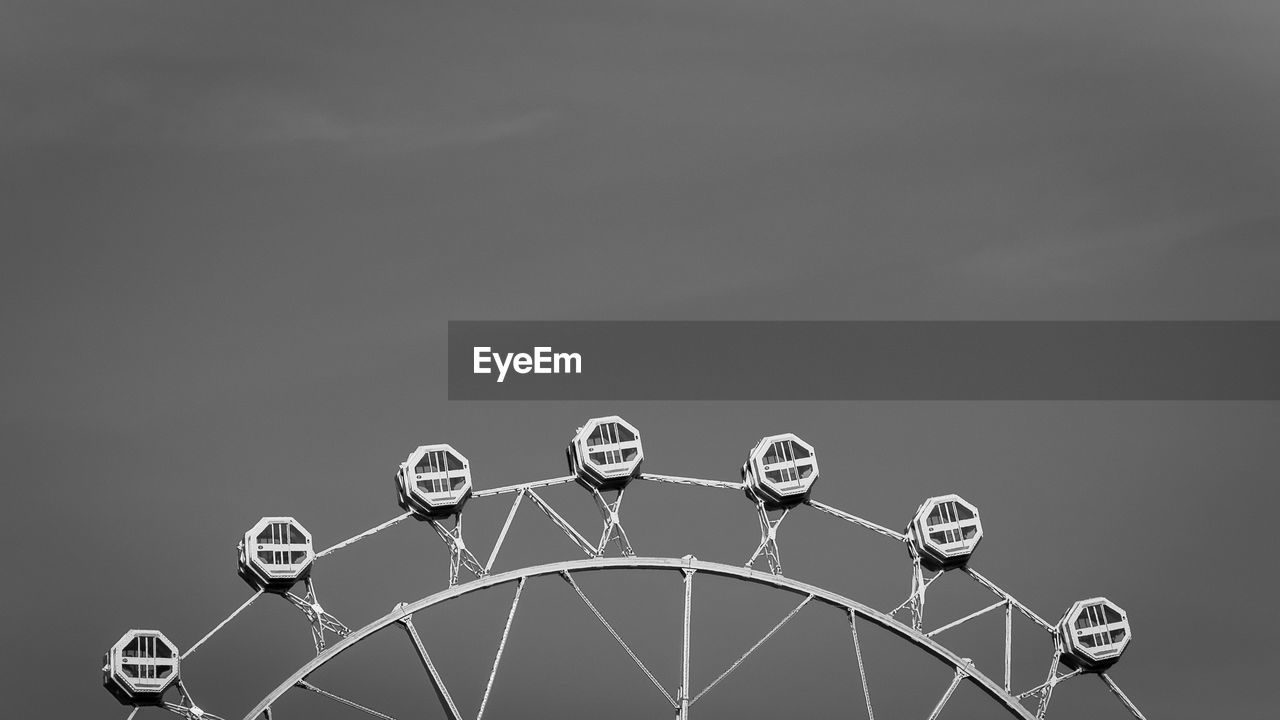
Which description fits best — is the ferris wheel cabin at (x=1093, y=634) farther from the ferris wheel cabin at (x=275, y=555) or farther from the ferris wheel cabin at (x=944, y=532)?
the ferris wheel cabin at (x=275, y=555)

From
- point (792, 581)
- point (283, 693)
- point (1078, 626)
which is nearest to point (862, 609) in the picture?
point (792, 581)

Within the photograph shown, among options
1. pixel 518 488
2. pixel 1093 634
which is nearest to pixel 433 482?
pixel 518 488

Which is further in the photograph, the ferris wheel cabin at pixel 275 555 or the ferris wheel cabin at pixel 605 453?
the ferris wheel cabin at pixel 605 453

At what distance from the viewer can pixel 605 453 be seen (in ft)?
301

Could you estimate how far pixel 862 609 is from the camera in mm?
90375

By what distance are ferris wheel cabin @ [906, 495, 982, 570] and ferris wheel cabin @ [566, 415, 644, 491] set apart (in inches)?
378

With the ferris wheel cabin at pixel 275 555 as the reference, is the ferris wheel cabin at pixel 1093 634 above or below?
below

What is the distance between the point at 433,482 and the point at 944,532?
17.1 meters

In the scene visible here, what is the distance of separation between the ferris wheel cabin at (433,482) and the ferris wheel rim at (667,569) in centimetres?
319

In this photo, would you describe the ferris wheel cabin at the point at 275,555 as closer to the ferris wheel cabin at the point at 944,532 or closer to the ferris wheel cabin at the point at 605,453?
the ferris wheel cabin at the point at 605,453

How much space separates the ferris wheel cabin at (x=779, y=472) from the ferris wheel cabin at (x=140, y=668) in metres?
19.3

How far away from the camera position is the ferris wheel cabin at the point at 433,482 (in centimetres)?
8975

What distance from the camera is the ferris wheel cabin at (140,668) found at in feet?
285

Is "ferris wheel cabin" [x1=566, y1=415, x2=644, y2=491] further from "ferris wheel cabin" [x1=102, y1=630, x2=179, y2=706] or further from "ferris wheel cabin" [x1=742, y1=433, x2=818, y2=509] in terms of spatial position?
"ferris wheel cabin" [x1=102, y1=630, x2=179, y2=706]
